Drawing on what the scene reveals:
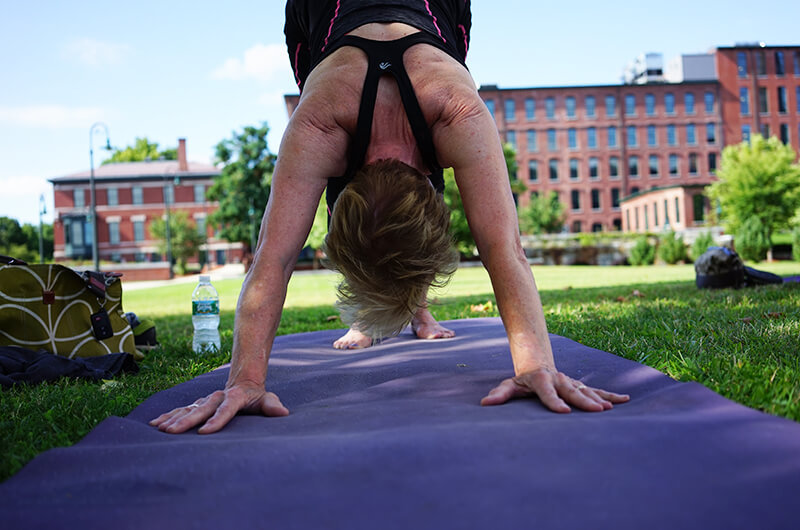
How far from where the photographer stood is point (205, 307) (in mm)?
4250

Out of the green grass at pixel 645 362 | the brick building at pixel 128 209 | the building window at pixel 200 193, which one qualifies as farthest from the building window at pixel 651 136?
the green grass at pixel 645 362

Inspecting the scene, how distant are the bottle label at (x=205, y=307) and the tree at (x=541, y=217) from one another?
4843 cm

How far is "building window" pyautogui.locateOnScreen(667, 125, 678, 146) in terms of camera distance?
57281mm

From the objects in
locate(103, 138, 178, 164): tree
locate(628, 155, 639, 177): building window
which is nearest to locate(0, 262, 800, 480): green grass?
locate(628, 155, 639, 177): building window

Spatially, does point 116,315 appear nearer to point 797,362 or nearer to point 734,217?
point 797,362

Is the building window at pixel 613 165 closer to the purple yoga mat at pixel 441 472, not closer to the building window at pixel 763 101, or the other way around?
the building window at pixel 763 101

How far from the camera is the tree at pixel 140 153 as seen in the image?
220 ft

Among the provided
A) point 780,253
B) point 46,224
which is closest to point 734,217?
point 780,253

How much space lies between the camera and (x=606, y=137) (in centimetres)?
5709

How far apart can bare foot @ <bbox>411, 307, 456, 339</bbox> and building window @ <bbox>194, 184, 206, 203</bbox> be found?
5413cm

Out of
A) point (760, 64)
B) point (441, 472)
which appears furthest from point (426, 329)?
point (760, 64)

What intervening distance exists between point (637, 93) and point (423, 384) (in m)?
62.1

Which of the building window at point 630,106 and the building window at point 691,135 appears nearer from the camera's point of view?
the building window at point 691,135

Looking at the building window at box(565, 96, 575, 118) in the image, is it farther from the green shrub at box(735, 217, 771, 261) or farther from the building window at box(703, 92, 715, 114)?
the green shrub at box(735, 217, 771, 261)
